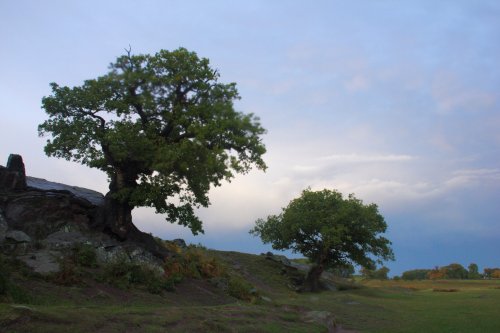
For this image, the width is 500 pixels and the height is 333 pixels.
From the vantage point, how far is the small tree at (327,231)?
43.8m

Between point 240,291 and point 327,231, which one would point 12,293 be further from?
point 327,231

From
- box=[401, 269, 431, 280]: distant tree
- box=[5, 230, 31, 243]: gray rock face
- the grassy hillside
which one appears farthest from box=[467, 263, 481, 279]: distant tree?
box=[5, 230, 31, 243]: gray rock face

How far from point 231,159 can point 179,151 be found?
9.90ft

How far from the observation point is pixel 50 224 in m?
25.2

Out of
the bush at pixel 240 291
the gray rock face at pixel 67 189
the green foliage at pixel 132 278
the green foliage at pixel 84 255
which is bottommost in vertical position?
the bush at pixel 240 291

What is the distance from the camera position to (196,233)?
2716cm

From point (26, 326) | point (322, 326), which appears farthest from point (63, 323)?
point (322, 326)

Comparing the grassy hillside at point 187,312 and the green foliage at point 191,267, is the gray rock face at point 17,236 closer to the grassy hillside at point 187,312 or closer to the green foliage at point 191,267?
the grassy hillside at point 187,312

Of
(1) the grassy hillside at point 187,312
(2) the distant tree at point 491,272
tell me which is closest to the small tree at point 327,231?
(1) the grassy hillside at point 187,312

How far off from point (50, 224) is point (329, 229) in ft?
84.5

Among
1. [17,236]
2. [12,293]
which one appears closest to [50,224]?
[17,236]

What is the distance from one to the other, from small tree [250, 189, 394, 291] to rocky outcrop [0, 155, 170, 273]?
66.0 ft

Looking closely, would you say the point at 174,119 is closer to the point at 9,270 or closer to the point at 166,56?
the point at 166,56

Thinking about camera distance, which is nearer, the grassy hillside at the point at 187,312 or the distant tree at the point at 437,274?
the grassy hillside at the point at 187,312
